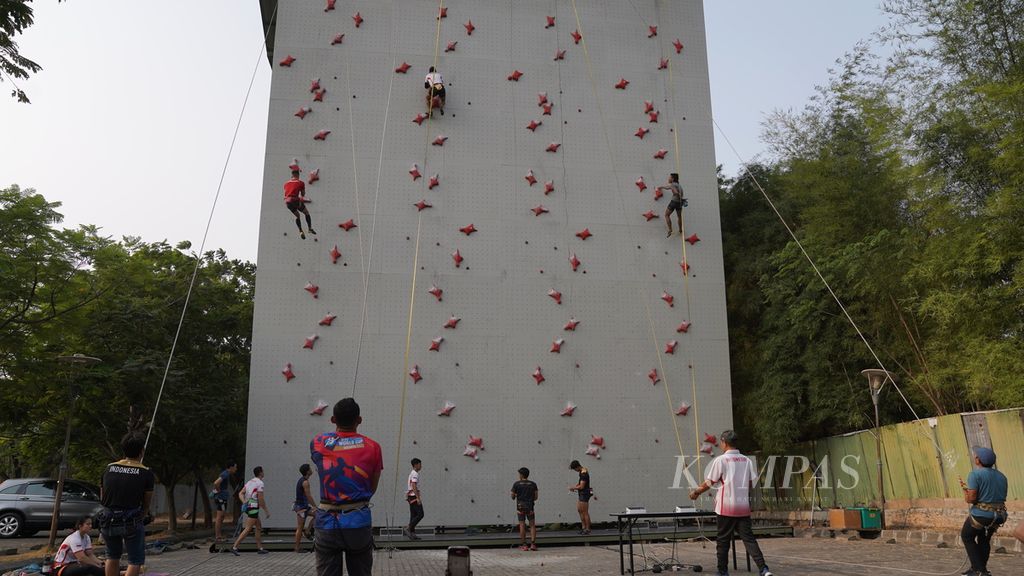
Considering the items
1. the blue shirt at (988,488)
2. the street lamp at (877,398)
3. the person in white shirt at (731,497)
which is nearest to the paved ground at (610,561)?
the person in white shirt at (731,497)

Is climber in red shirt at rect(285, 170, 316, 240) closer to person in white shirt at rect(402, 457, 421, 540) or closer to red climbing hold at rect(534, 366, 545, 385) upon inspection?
person in white shirt at rect(402, 457, 421, 540)

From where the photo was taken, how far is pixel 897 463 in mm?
11156

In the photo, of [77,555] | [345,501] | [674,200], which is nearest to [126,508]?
[77,555]

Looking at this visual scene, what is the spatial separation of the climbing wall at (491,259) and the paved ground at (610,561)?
7.69 feet

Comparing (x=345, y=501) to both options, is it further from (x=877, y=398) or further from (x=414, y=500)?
(x=877, y=398)

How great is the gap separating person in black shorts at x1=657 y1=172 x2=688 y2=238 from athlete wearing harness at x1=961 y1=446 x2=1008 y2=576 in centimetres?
756

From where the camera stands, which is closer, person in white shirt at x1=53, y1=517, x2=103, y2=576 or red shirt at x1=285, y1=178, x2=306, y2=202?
person in white shirt at x1=53, y1=517, x2=103, y2=576

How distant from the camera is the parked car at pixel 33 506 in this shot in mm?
13477

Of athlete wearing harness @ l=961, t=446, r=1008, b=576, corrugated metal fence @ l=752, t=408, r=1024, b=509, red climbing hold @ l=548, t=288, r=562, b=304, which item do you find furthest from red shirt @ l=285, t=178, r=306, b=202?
corrugated metal fence @ l=752, t=408, r=1024, b=509

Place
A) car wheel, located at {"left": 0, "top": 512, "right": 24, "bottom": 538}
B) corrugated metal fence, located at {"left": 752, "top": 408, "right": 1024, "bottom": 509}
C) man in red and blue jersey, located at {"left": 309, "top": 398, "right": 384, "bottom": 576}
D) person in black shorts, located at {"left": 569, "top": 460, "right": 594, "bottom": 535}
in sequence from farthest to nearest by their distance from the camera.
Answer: car wheel, located at {"left": 0, "top": 512, "right": 24, "bottom": 538}
person in black shorts, located at {"left": 569, "top": 460, "right": 594, "bottom": 535}
corrugated metal fence, located at {"left": 752, "top": 408, "right": 1024, "bottom": 509}
man in red and blue jersey, located at {"left": 309, "top": 398, "right": 384, "bottom": 576}

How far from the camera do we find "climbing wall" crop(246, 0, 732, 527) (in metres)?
11.7

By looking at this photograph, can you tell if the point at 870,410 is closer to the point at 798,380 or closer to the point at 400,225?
the point at 798,380

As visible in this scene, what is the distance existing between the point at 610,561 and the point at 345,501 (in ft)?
15.8

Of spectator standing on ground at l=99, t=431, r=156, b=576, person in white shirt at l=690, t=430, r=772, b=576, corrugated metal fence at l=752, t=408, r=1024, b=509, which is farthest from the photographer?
corrugated metal fence at l=752, t=408, r=1024, b=509
